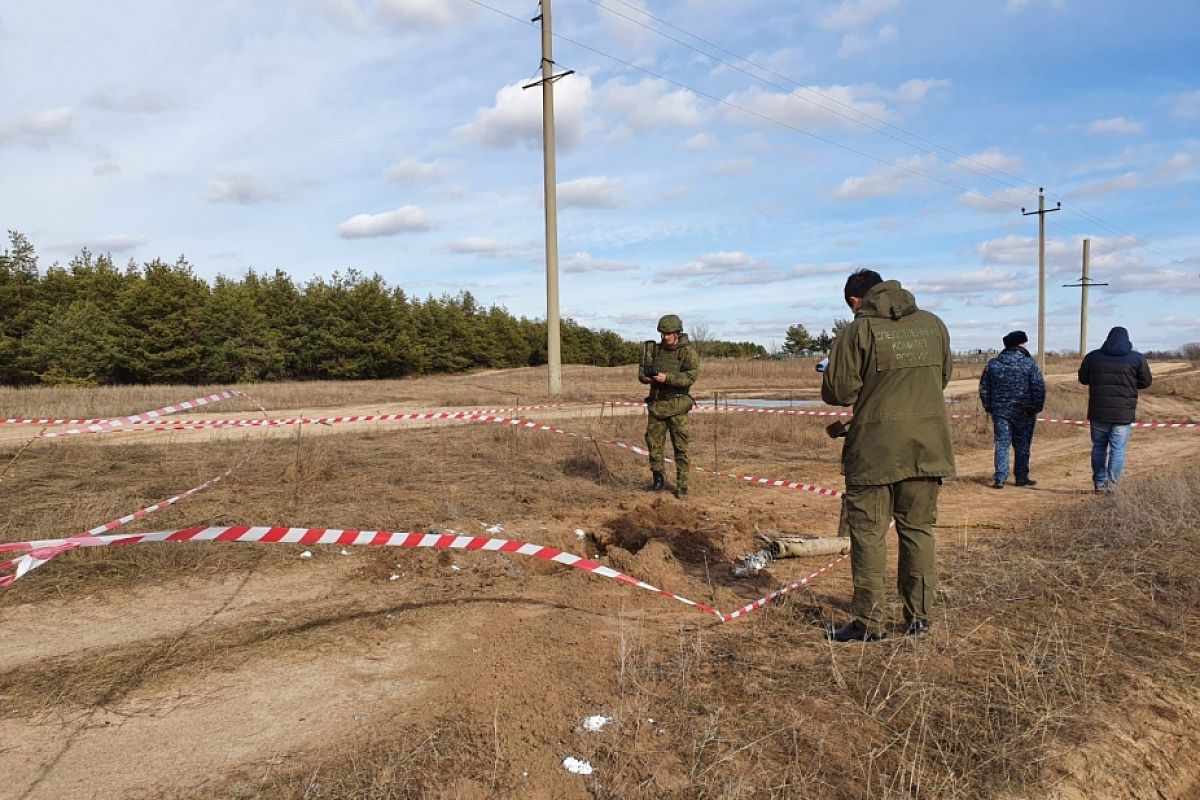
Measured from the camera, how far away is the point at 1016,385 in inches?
374

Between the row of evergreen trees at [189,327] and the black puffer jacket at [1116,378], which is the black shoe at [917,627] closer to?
the black puffer jacket at [1116,378]

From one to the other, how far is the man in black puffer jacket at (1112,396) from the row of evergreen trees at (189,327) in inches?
1537

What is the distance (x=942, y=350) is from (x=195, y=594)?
511 cm

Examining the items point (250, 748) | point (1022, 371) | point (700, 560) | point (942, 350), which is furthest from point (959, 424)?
point (250, 748)

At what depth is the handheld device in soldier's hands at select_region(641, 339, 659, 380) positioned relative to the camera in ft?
28.1

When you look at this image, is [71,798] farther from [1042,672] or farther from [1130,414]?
[1130,414]

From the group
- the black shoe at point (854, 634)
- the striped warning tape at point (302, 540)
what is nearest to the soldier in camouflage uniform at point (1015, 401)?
the striped warning tape at point (302, 540)

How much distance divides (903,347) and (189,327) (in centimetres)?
4165

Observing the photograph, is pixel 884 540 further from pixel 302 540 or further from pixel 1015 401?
pixel 1015 401

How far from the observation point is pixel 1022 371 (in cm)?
949

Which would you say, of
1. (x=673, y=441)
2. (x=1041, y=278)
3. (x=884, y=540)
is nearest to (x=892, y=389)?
(x=884, y=540)

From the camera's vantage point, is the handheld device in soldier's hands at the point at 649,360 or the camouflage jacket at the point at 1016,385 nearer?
the handheld device in soldier's hands at the point at 649,360

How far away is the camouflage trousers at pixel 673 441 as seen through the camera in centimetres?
856

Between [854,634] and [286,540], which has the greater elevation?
[286,540]
